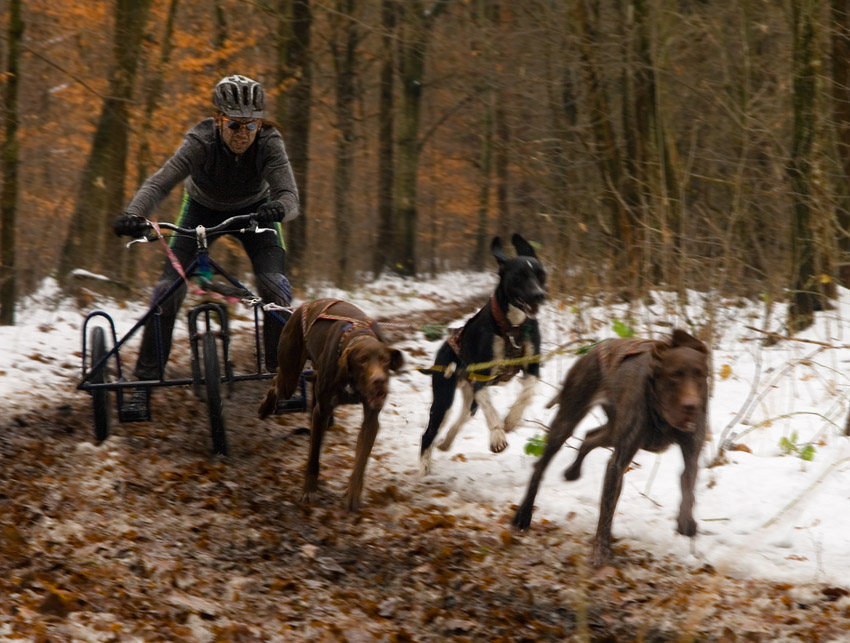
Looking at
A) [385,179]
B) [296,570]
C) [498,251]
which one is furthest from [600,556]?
[385,179]

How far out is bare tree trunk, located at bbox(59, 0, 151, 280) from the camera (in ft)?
44.4

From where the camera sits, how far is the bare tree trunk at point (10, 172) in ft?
35.8

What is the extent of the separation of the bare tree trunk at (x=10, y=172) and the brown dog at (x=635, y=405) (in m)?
7.93

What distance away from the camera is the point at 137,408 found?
7.02 metres

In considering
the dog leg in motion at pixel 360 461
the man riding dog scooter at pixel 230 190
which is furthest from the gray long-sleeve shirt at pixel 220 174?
the dog leg in motion at pixel 360 461

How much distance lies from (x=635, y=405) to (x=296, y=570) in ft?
6.98

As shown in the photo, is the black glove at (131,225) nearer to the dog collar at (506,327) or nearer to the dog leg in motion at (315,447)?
the dog leg in motion at (315,447)

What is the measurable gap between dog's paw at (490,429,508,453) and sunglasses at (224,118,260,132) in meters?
3.03

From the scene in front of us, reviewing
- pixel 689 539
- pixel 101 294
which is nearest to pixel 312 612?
pixel 689 539

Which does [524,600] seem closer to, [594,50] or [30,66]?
[594,50]

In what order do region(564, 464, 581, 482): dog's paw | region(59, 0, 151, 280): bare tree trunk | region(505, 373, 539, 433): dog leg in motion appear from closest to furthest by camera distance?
region(564, 464, 581, 482): dog's paw < region(505, 373, 539, 433): dog leg in motion < region(59, 0, 151, 280): bare tree trunk

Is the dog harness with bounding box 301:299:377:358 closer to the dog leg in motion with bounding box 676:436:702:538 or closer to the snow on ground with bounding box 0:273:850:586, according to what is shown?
the snow on ground with bounding box 0:273:850:586

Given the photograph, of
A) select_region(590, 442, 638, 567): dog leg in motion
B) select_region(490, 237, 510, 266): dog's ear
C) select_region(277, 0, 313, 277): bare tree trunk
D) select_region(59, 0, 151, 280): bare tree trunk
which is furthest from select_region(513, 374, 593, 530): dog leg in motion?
select_region(277, 0, 313, 277): bare tree trunk

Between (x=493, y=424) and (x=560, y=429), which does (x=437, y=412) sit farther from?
(x=560, y=429)
